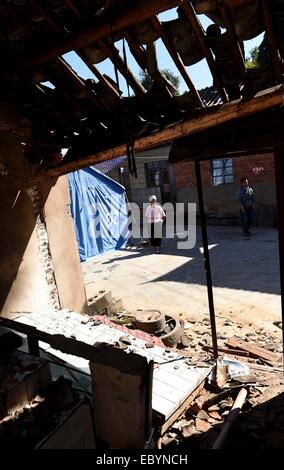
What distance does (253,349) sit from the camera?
512 centimetres

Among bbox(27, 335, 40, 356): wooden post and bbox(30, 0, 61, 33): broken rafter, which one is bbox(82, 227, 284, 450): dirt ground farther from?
bbox(30, 0, 61, 33): broken rafter

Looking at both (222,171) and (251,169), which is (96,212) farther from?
(251,169)

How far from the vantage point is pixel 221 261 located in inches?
375

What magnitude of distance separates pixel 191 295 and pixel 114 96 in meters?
4.99

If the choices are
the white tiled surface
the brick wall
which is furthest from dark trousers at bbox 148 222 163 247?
the white tiled surface

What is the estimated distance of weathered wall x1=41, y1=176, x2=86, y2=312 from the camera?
5.88 meters

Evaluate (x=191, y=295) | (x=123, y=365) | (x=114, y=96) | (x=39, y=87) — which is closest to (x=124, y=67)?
(x=114, y=96)

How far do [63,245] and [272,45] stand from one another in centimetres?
464

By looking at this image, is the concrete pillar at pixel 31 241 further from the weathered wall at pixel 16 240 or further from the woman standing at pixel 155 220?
the woman standing at pixel 155 220

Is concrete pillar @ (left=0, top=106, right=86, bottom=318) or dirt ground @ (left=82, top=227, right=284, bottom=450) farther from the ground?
concrete pillar @ (left=0, top=106, right=86, bottom=318)

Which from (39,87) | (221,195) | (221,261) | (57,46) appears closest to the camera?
(57,46)

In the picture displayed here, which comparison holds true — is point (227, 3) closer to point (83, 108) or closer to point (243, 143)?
point (243, 143)

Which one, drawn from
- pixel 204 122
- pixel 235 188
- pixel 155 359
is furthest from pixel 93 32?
pixel 235 188

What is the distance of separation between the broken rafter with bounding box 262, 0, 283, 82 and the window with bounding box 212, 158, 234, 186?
39.5 feet
